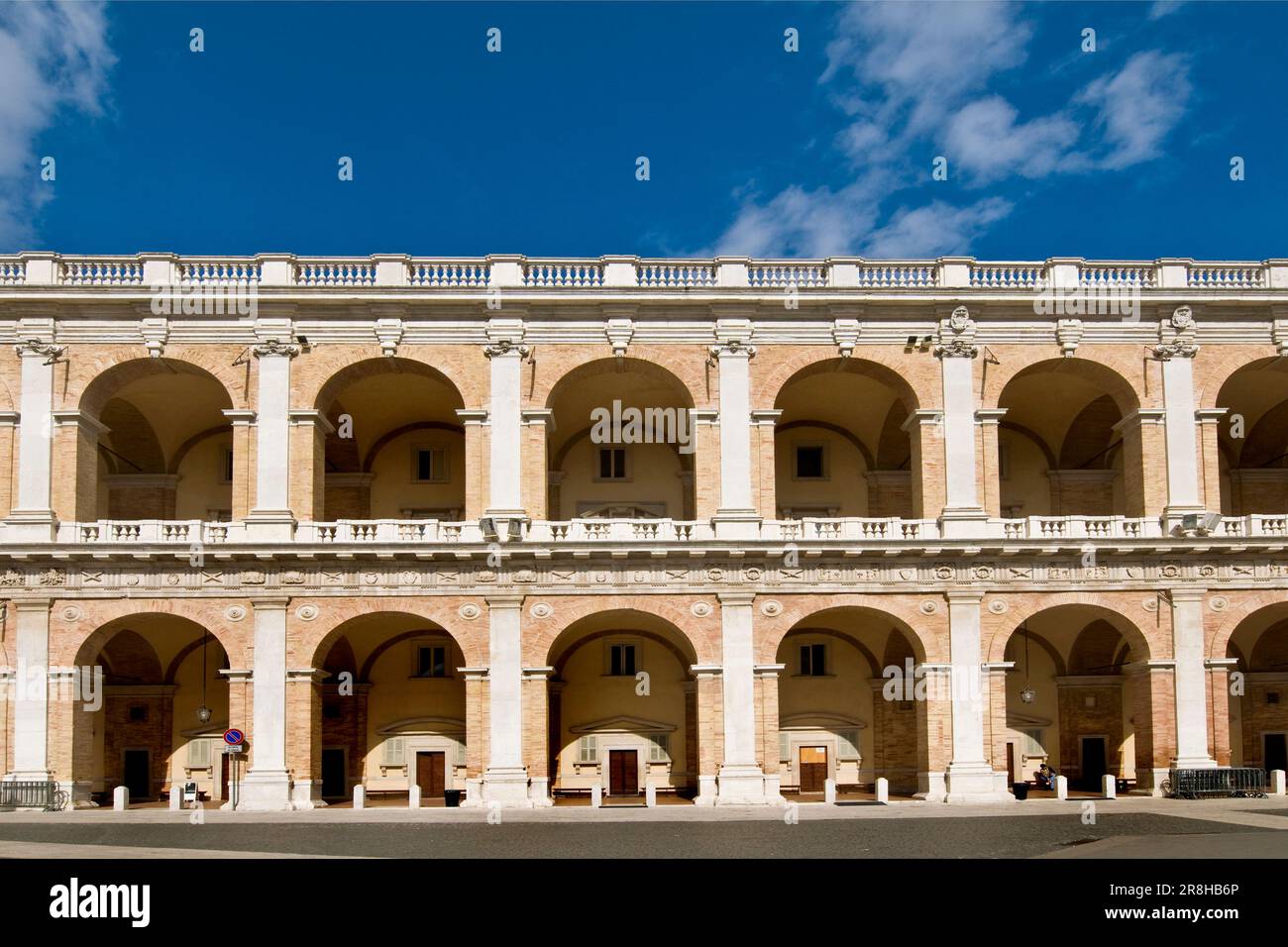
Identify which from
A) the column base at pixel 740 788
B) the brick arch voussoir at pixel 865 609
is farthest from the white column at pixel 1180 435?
the column base at pixel 740 788

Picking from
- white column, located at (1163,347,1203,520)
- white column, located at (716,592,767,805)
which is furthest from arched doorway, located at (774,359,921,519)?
white column, located at (1163,347,1203,520)

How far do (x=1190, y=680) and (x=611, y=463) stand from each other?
16.4 meters

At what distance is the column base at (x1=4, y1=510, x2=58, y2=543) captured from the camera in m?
31.7

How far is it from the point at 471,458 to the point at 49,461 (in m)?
10.3

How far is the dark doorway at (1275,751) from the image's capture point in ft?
124

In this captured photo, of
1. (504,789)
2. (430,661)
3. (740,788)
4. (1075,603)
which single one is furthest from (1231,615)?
(430,661)

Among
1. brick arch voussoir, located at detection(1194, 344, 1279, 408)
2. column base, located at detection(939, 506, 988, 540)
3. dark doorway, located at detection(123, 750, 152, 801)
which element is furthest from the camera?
dark doorway, located at detection(123, 750, 152, 801)

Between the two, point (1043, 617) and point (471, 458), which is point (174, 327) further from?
point (1043, 617)

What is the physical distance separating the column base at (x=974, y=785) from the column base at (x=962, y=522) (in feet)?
18.5

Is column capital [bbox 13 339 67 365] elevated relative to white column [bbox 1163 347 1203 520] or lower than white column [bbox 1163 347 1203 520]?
elevated

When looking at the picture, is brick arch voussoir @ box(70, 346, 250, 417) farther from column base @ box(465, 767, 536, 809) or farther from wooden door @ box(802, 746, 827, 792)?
wooden door @ box(802, 746, 827, 792)

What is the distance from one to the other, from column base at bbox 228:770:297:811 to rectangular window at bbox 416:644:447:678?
21.1 ft
